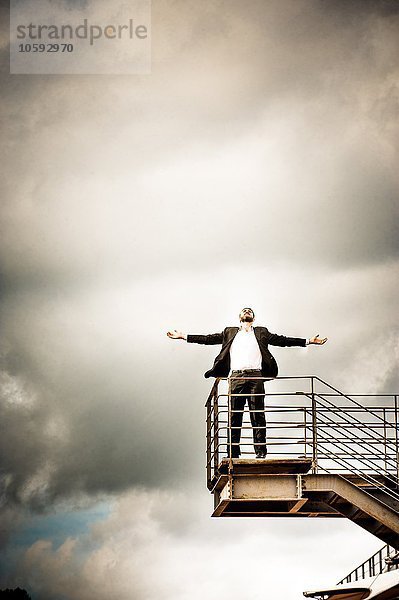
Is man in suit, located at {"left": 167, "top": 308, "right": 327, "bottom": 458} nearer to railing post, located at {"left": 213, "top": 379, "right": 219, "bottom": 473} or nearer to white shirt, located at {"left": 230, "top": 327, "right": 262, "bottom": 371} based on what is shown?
white shirt, located at {"left": 230, "top": 327, "right": 262, "bottom": 371}

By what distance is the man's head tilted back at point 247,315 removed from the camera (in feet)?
73.4

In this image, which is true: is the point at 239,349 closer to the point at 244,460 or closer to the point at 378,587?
the point at 244,460

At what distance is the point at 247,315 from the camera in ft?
73.5

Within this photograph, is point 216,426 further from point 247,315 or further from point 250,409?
point 247,315

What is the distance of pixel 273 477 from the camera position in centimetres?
2128

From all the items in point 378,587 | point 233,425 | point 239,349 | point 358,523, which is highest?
point 239,349

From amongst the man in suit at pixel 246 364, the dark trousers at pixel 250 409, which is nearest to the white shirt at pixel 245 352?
the man in suit at pixel 246 364

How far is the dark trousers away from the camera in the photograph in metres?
21.2

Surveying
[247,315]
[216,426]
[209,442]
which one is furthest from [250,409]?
[247,315]

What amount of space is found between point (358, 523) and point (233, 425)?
3580mm

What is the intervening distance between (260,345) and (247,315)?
718mm

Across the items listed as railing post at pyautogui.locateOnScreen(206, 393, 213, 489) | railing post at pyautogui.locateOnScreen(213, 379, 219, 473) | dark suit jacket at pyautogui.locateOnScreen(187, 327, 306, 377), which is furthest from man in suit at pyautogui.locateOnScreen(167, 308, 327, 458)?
railing post at pyautogui.locateOnScreen(206, 393, 213, 489)

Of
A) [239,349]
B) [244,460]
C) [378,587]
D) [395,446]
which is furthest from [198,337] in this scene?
[378,587]

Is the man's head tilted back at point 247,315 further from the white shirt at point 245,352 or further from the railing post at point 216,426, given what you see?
the railing post at point 216,426
